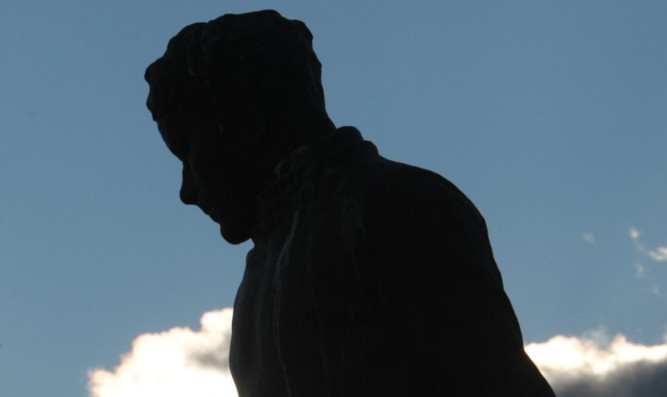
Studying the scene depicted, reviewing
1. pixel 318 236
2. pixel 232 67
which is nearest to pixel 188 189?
pixel 232 67

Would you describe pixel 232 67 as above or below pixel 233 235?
above

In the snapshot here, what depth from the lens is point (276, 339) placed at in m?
4.86

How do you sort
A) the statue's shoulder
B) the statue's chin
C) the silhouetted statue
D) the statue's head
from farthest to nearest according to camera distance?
the statue's chin < the statue's head < the statue's shoulder < the silhouetted statue

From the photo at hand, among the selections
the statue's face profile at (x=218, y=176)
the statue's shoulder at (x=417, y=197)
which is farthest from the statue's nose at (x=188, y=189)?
the statue's shoulder at (x=417, y=197)

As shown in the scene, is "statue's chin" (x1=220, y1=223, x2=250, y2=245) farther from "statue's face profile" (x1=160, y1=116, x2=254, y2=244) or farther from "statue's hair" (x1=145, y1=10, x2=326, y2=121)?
"statue's hair" (x1=145, y1=10, x2=326, y2=121)

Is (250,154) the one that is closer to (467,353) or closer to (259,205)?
→ (259,205)

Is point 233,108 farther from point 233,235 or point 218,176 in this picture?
point 233,235

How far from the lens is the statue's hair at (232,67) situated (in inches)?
221

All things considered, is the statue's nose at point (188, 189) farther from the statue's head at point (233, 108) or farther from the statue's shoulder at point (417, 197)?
the statue's shoulder at point (417, 197)

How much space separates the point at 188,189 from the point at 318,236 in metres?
1.26

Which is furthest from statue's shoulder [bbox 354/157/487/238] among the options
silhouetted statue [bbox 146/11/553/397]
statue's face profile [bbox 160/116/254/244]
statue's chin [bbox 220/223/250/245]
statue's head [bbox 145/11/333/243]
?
statue's chin [bbox 220/223/250/245]

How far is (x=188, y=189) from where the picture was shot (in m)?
5.84

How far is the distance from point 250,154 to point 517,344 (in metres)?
2.00

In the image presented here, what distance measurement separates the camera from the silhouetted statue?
419 centimetres
